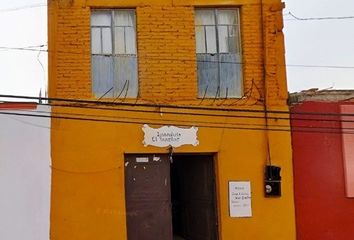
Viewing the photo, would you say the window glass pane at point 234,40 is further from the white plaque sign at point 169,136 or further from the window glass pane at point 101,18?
the window glass pane at point 101,18

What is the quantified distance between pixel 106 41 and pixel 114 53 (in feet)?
1.04

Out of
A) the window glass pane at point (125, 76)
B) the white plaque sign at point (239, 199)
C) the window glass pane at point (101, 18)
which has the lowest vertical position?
the white plaque sign at point (239, 199)

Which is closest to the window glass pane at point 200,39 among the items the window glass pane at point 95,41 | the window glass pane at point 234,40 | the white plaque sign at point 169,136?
the window glass pane at point 234,40

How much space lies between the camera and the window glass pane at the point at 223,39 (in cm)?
1230

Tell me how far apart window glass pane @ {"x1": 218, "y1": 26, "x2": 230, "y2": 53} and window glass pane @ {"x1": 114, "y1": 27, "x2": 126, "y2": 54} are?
212cm

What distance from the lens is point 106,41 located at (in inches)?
472

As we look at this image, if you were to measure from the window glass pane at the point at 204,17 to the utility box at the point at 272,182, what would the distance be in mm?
3431

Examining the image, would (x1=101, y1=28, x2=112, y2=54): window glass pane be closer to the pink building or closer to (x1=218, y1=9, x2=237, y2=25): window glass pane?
(x1=218, y1=9, x2=237, y2=25): window glass pane

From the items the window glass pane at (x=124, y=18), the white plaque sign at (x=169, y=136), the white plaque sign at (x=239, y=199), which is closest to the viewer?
the white plaque sign at (x=169, y=136)

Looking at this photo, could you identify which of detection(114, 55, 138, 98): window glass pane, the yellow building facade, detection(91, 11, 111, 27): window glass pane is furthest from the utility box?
detection(91, 11, 111, 27): window glass pane

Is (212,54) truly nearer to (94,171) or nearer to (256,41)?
(256,41)

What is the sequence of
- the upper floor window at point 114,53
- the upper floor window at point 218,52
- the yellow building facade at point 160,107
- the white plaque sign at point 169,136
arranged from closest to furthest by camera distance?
the yellow building facade at point 160,107
the white plaque sign at point 169,136
the upper floor window at point 114,53
the upper floor window at point 218,52

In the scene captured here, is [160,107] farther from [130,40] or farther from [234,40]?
[234,40]

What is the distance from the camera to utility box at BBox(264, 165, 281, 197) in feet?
38.6
